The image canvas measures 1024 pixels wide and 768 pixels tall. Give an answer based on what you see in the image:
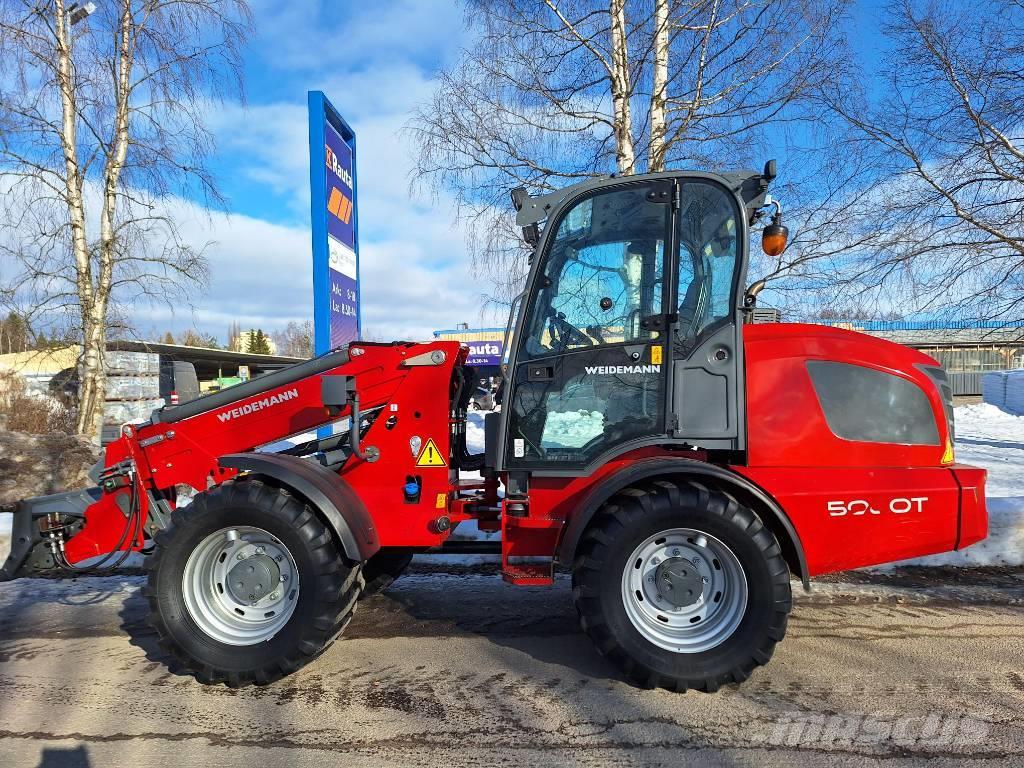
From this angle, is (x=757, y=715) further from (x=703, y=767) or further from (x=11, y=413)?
(x=11, y=413)

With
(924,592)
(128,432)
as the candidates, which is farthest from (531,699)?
(924,592)

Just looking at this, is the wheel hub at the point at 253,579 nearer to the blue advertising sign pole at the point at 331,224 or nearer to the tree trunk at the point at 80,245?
the blue advertising sign pole at the point at 331,224

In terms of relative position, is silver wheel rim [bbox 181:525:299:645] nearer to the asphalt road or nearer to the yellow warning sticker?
the asphalt road

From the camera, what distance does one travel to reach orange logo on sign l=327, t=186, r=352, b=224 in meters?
8.05

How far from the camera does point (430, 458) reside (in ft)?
12.3

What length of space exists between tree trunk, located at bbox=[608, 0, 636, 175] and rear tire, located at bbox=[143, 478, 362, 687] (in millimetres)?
6233

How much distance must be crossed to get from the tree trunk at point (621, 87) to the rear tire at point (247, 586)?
6.23 m

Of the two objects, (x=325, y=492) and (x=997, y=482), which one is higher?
(x=325, y=492)

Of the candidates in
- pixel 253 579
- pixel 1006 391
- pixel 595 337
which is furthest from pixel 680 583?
pixel 1006 391

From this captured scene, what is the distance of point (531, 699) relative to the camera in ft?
9.86

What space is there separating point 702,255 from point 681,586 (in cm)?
174

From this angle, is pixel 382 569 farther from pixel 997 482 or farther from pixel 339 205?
pixel 997 482

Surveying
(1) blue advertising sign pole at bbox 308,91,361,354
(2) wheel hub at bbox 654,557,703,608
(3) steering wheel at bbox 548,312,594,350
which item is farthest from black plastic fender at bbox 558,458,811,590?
(1) blue advertising sign pole at bbox 308,91,361,354

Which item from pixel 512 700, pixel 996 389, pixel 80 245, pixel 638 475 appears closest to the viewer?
pixel 512 700
